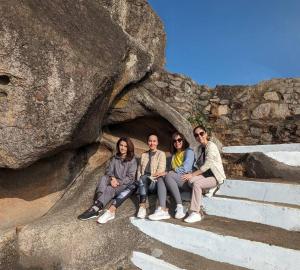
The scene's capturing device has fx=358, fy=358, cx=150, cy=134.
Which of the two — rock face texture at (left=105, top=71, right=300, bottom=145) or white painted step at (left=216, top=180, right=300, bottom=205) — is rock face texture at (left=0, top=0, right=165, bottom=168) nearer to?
white painted step at (left=216, top=180, right=300, bottom=205)

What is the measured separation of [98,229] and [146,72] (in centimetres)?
263

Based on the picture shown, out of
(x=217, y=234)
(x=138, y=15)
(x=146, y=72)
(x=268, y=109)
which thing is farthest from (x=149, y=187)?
(x=138, y=15)

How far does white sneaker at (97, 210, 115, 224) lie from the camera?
183 inches

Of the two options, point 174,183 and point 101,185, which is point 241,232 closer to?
point 174,183

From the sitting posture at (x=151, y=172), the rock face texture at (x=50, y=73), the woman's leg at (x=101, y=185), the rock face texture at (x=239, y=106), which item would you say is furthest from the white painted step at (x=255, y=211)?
the rock face texture at (x=239, y=106)

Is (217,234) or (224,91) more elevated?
(224,91)

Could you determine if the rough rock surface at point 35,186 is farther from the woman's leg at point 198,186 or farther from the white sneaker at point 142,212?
the woman's leg at point 198,186

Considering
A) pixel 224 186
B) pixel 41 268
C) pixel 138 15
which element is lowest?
pixel 41 268

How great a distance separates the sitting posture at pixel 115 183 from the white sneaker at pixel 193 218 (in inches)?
42.1

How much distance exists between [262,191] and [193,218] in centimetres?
103

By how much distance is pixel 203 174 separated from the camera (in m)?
5.04

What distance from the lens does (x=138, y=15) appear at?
785 centimetres

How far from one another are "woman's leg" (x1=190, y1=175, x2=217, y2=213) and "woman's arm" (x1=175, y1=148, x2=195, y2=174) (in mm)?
261

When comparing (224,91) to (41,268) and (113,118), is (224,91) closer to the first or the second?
(113,118)
